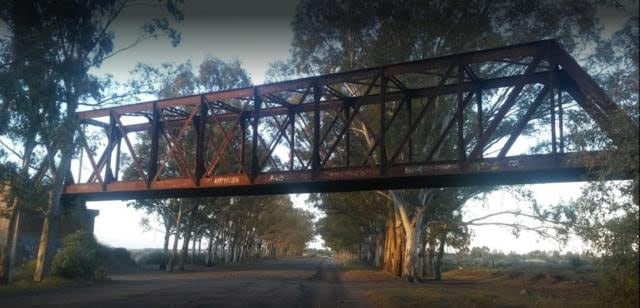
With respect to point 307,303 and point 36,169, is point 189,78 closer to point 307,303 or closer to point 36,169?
point 36,169

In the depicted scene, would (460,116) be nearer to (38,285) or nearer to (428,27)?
(428,27)

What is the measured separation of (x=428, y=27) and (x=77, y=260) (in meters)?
21.4

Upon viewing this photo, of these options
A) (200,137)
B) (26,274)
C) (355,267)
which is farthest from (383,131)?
(355,267)

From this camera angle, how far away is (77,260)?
3070 cm

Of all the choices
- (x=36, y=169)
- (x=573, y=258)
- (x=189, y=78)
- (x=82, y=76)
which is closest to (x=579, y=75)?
(x=82, y=76)

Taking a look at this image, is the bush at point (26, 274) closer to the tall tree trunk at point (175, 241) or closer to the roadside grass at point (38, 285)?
the roadside grass at point (38, 285)

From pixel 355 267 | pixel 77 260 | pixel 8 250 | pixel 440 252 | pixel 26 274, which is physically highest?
pixel 440 252

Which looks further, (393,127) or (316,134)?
(393,127)

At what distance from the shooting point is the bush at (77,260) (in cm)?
3044

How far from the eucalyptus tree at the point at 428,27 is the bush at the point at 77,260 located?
16.0m

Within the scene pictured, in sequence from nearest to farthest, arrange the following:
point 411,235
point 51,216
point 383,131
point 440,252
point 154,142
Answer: point 383,131, point 154,142, point 51,216, point 411,235, point 440,252

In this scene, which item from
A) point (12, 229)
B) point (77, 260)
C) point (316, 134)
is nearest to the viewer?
point (316, 134)

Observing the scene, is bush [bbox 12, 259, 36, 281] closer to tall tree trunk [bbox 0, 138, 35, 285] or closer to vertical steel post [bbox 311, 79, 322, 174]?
tall tree trunk [bbox 0, 138, 35, 285]

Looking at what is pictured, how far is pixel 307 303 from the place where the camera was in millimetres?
21594
